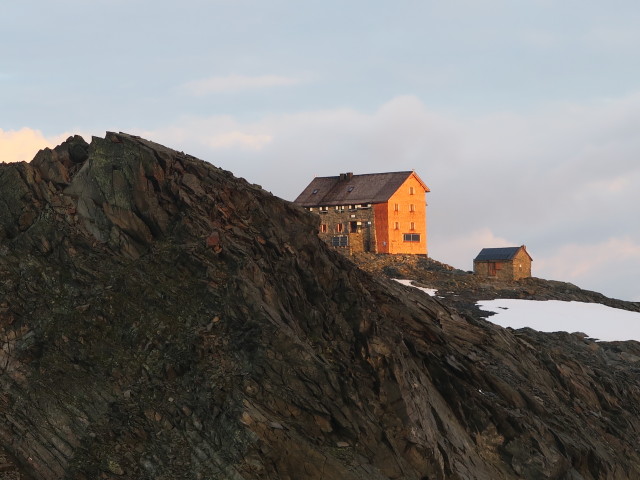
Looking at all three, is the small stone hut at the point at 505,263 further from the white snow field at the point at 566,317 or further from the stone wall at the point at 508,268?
the white snow field at the point at 566,317

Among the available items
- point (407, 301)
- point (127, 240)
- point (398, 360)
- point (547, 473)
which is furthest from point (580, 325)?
point (127, 240)

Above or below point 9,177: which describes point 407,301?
→ below

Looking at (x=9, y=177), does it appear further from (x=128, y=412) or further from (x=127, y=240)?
(x=128, y=412)

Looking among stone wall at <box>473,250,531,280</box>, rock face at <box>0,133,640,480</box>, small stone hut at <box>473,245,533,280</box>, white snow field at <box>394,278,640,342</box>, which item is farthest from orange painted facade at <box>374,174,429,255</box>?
rock face at <box>0,133,640,480</box>

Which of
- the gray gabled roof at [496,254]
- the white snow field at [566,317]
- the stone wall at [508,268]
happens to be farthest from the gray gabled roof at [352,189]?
the white snow field at [566,317]

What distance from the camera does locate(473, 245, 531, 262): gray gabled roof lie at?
89.2 m

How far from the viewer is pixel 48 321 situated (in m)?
25.2

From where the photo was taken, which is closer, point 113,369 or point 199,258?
point 113,369

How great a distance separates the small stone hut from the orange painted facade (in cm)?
876

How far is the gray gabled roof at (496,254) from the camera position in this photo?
89181mm

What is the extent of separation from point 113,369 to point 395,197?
2871 inches

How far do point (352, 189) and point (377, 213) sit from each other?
5.87 meters

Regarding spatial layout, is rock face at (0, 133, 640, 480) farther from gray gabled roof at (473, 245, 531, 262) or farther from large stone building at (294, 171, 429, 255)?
large stone building at (294, 171, 429, 255)

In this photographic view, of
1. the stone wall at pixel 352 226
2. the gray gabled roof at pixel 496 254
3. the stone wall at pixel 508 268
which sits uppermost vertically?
the stone wall at pixel 352 226
